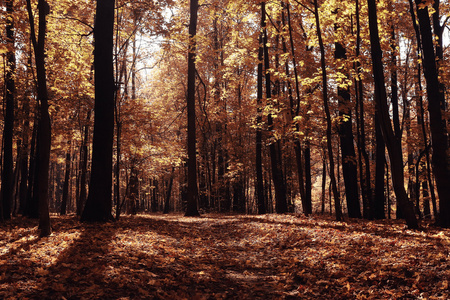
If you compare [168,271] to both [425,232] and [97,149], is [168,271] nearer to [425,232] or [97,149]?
[97,149]

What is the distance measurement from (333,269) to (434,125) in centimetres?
569

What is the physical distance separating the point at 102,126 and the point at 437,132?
10007 mm

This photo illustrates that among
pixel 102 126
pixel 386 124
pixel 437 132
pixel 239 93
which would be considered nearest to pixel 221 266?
pixel 386 124

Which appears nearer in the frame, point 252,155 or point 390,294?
point 390,294

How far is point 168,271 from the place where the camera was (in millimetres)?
5918

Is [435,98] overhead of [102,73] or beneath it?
beneath

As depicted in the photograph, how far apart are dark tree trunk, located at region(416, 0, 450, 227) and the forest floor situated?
1.20 metres

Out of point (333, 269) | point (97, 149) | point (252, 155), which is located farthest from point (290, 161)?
point (333, 269)

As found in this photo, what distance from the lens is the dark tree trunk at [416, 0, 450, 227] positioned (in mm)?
8820

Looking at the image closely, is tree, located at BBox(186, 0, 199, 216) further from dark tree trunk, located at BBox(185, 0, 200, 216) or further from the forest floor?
the forest floor

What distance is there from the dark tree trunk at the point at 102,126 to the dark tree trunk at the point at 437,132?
30.8ft

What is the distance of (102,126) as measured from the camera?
10.3 m

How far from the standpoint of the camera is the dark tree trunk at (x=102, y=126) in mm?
10023

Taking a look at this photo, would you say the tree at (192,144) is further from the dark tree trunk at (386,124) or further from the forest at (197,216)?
the dark tree trunk at (386,124)
